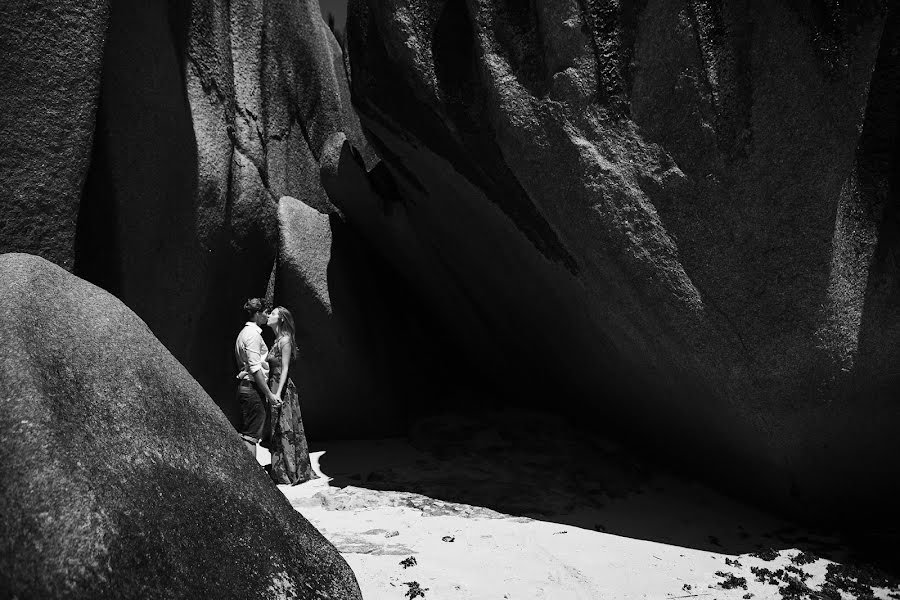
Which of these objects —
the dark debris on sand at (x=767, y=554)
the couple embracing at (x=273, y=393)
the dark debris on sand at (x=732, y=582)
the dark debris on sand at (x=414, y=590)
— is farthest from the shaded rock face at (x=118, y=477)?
the dark debris on sand at (x=767, y=554)

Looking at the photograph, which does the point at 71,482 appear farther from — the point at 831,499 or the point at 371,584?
the point at 831,499

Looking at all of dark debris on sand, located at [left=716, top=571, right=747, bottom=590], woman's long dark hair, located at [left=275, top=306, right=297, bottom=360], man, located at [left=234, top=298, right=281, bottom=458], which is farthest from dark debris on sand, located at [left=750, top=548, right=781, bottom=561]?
woman's long dark hair, located at [left=275, top=306, right=297, bottom=360]

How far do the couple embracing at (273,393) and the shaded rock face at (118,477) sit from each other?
219 cm

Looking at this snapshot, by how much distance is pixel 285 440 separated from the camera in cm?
522

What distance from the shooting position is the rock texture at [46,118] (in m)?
3.23

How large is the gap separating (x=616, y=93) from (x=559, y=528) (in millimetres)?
2691

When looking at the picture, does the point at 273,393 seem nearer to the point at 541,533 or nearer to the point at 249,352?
the point at 249,352

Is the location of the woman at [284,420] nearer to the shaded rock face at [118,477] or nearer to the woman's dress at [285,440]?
the woman's dress at [285,440]

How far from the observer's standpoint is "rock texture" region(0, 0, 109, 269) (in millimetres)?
3232

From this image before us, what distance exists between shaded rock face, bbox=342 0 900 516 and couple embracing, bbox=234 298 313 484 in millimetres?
1889

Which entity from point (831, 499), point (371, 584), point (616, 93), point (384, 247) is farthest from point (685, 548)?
point (384, 247)

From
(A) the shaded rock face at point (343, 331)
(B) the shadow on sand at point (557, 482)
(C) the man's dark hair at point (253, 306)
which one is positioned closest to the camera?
(B) the shadow on sand at point (557, 482)

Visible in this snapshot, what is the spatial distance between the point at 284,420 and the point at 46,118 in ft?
8.72

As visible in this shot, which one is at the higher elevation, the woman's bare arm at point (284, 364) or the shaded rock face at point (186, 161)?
the shaded rock face at point (186, 161)
